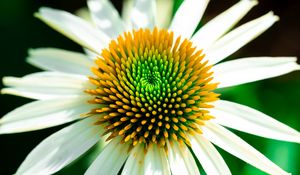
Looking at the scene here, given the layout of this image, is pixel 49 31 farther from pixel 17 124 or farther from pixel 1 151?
pixel 17 124

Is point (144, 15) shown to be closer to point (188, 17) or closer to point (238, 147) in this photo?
point (188, 17)

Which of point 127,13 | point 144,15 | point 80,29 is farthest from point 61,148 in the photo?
point 127,13

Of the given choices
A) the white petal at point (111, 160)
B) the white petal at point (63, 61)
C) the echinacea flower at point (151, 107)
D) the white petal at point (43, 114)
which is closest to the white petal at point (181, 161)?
the echinacea flower at point (151, 107)

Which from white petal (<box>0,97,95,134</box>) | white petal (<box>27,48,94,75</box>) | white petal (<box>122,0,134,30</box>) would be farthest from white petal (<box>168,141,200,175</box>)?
white petal (<box>122,0,134,30</box>)

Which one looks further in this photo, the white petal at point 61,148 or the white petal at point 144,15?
the white petal at point 144,15

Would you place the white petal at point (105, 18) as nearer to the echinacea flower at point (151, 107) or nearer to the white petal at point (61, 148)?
the echinacea flower at point (151, 107)

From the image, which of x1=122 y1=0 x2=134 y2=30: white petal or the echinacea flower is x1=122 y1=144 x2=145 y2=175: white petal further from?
x1=122 y1=0 x2=134 y2=30: white petal
